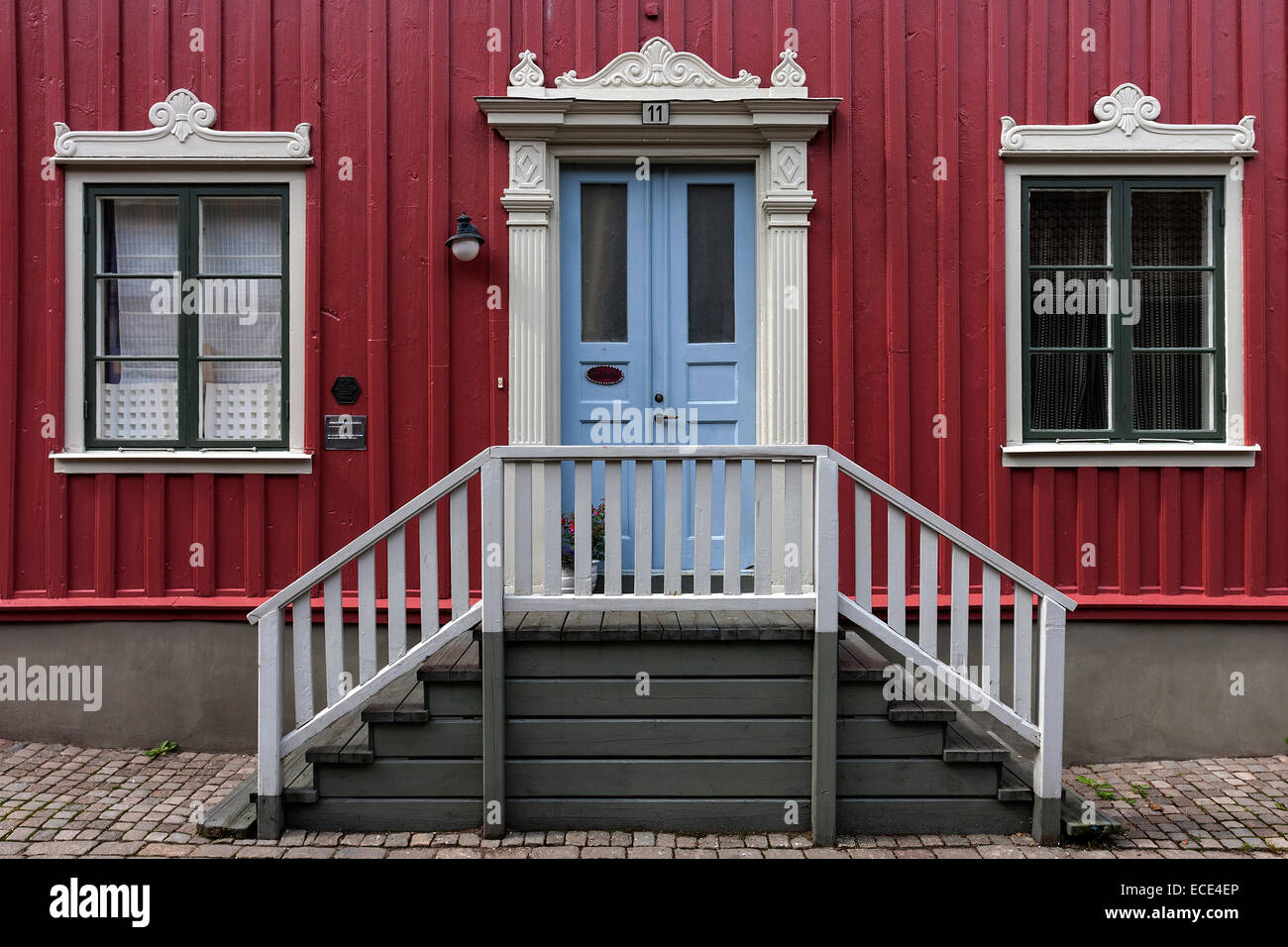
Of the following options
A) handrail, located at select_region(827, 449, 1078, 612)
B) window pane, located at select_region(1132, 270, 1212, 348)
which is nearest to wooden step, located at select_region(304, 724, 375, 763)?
handrail, located at select_region(827, 449, 1078, 612)

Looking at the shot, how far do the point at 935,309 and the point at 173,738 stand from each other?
18.2 ft

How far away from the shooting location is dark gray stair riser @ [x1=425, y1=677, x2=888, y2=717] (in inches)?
156

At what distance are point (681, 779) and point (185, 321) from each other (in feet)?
13.9

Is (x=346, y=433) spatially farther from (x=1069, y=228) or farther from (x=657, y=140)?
(x=1069, y=228)

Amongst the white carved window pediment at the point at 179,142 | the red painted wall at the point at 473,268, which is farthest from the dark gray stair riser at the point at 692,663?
the white carved window pediment at the point at 179,142

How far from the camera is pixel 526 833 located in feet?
12.9

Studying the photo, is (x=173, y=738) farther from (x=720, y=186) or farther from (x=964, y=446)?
(x=964, y=446)

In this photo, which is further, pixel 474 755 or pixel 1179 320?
pixel 1179 320

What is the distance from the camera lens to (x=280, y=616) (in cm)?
389

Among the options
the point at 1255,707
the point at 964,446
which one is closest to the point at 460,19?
the point at 964,446

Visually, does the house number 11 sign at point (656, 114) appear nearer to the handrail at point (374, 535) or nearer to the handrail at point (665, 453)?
the handrail at point (665, 453)

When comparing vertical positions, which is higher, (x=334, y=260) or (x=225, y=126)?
(x=225, y=126)

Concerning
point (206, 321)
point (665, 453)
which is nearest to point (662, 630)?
point (665, 453)

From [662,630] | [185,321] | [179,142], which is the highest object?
[179,142]
